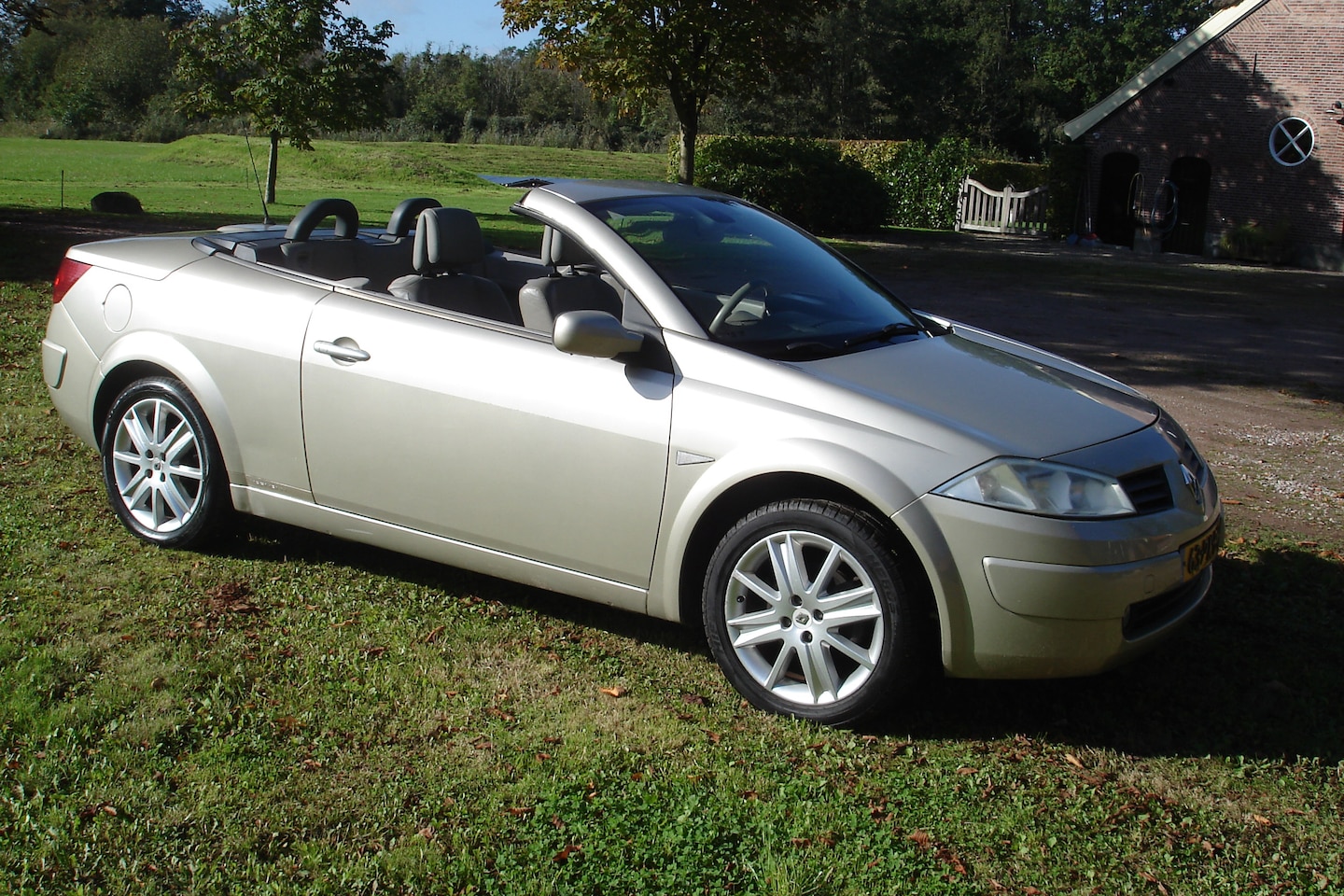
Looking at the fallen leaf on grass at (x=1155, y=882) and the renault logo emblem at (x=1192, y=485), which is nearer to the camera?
the fallen leaf on grass at (x=1155, y=882)

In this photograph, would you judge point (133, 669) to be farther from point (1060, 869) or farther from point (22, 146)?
point (22, 146)

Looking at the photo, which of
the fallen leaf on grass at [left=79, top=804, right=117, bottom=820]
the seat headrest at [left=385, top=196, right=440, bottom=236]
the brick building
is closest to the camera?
the fallen leaf on grass at [left=79, top=804, right=117, bottom=820]

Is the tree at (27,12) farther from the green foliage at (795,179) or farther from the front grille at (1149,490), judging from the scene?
the front grille at (1149,490)

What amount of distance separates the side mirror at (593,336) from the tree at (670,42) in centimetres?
1924

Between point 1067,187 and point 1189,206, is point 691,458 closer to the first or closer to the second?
point 1189,206

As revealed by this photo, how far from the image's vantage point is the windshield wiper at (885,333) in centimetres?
446

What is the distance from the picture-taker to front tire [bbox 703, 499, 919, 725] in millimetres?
3717

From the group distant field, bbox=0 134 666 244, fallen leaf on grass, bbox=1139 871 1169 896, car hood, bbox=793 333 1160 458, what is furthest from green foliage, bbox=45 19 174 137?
fallen leaf on grass, bbox=1139 871 1169 896

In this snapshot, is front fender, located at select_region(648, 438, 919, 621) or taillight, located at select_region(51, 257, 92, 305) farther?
taillight, located at select_region(51, 257, 92, 305)

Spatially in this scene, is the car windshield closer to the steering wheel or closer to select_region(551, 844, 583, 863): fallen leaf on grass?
the steering wheel

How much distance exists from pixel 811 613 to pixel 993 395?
39.8 inches

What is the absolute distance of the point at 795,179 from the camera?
27.3 metres

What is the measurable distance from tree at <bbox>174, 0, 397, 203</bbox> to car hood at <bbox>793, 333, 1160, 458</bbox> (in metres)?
25.1

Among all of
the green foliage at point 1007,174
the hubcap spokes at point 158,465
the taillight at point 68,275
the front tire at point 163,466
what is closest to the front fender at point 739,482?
the front tire at point 163,466
